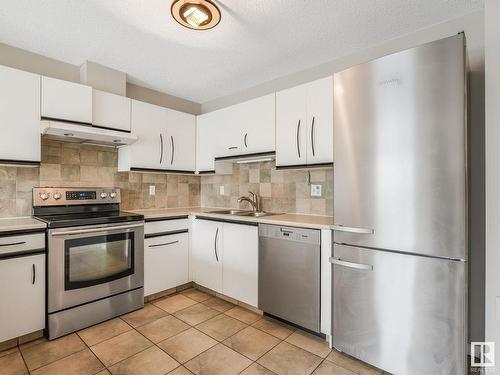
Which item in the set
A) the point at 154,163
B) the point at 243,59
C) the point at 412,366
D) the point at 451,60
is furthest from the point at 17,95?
the point at 412,366

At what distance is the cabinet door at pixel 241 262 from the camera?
238cm

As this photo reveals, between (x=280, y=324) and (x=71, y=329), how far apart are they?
170 centimetres

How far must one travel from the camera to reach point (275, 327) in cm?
221

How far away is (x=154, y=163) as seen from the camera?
2.96 meters

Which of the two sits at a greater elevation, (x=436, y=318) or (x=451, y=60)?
(x=451, y=60)

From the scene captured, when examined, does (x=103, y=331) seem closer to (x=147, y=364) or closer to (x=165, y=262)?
(x=147, y=364)

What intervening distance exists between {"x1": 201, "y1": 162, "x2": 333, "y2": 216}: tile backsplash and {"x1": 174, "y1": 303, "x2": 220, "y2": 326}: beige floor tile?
1.21 meters

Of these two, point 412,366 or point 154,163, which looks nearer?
point 412,366

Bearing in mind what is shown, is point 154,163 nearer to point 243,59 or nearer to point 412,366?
point 243,59

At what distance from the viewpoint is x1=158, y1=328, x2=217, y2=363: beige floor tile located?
1.84 meters

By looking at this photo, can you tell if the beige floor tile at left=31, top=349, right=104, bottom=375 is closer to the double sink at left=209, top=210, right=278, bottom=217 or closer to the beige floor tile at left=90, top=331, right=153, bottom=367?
the beige floor tile at left=90, top=331, right=153, bottom=367

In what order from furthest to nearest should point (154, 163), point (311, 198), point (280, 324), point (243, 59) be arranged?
point (154, 163) → point (311, 198) → point (243, 59) → point (280, 324)

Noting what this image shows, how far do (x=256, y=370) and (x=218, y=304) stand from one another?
1.02 m

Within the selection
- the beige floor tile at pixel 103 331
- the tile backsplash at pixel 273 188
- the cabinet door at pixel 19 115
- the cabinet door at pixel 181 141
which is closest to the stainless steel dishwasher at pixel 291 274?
the tile backsplash at pixel 273 188
